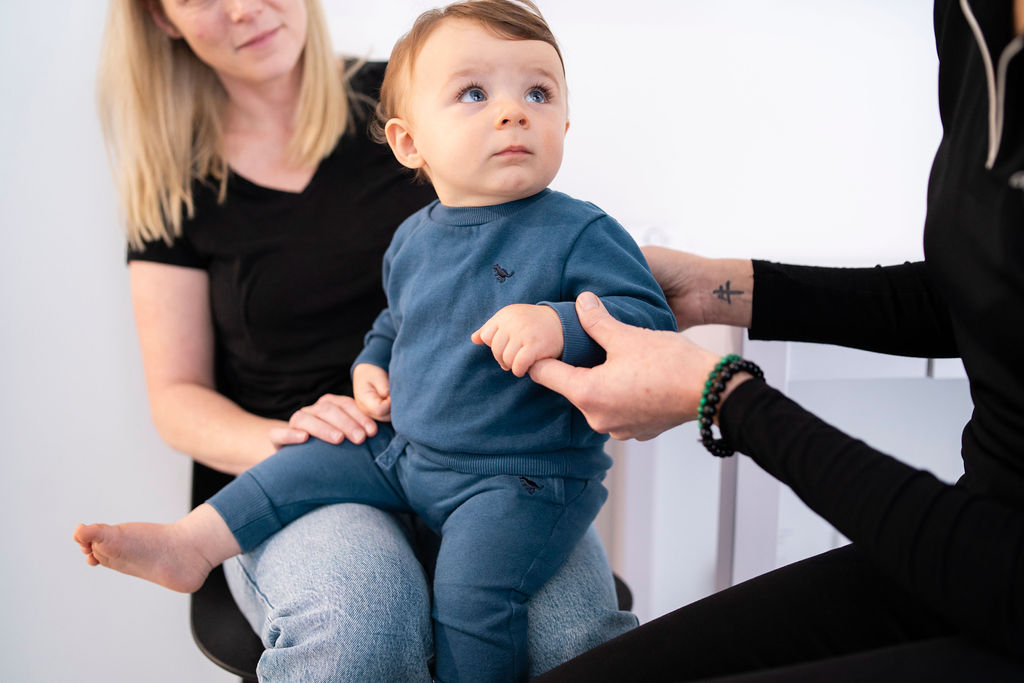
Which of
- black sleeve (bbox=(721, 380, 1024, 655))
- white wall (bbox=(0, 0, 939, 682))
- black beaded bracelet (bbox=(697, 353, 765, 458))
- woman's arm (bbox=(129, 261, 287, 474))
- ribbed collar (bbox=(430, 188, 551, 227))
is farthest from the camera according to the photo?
white wall (bbox=(0, 0, 939, 682))

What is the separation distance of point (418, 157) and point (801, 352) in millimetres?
664

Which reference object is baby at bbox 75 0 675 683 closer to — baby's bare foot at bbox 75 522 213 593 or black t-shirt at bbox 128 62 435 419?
baby's bare foot at bbox 75 522 213 593

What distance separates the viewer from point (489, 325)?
0.65 metres

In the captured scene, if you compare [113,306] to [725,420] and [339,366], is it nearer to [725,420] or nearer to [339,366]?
[339,366]

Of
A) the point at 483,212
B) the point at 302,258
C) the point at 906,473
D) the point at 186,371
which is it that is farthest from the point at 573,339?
the point at 186,371

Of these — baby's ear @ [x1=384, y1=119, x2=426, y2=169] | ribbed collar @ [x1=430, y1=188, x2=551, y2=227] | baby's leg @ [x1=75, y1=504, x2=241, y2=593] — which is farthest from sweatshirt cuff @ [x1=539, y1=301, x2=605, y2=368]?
baby's leg @ [x1=75, y1=504, x2=241, y2=593]

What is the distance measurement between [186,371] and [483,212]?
0.57 metres

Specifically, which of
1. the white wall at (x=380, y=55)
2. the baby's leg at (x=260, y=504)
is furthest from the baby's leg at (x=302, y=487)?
the white wall at (x=380, y=55)

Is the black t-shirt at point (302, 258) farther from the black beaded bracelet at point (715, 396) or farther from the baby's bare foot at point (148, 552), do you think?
the black beaded bracelet at point (715, 396)

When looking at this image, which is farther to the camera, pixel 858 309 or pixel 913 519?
pixel 858 309

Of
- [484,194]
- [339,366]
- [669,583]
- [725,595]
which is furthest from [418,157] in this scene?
[669,583]

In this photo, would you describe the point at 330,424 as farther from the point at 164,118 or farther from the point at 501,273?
the point at 164,118

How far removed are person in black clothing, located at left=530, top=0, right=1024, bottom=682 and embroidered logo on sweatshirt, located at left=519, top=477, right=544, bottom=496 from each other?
9 cm

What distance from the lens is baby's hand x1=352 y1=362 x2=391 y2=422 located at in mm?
834
